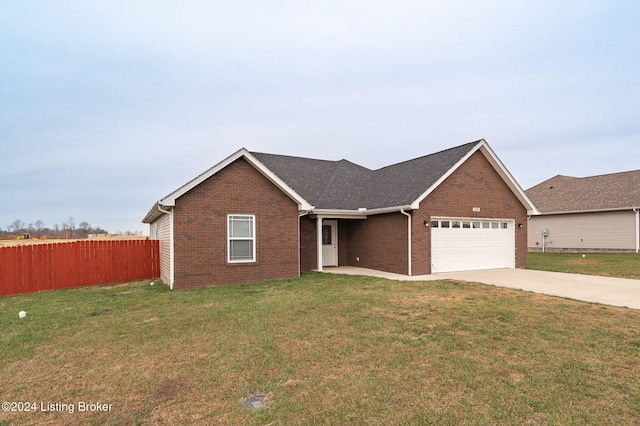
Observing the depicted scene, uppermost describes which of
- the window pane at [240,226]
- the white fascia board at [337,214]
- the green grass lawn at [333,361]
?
the white fascia board at [337,214]

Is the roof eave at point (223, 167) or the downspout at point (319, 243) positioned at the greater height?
the roof eave at point (223, 167)

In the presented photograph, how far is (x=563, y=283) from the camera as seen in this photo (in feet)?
38.3

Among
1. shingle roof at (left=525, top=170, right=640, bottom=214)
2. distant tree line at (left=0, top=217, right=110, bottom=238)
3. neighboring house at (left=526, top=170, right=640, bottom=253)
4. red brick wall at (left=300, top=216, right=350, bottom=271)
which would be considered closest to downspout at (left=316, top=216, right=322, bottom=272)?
red brick wall at (left=300, top=216, right=350, bottom=271)

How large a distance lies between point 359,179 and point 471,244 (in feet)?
22.0

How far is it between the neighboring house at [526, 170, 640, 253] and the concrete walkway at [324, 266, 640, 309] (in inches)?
585

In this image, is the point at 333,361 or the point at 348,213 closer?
the point at 333,361

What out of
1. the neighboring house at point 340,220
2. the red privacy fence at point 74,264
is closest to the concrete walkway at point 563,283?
the neighboring house at point 340,220

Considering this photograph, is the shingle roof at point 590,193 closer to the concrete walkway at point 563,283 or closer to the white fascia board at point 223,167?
the concrete walkway at point 563,283

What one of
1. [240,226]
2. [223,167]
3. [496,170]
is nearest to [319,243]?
[240,226]

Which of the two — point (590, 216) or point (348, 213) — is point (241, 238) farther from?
point (590, 216)

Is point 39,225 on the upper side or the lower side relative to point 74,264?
upper

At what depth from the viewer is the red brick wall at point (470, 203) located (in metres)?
14.0

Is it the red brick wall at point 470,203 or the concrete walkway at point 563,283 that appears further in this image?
the red brick wall at point 470,203

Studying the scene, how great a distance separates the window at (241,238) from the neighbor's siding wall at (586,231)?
25212mm
